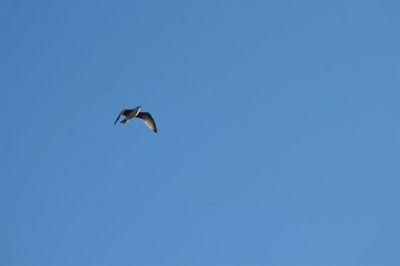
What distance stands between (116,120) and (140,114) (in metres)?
3.00

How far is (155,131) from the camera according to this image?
28.9 m

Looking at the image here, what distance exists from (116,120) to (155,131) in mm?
3347

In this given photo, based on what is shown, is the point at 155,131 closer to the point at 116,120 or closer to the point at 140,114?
the point at 140,114

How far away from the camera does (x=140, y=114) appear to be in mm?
28875

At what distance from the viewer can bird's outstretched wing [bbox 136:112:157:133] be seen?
94.6 ft

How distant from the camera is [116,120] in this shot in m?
26.0

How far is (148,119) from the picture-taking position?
29016mm

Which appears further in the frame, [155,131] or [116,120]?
[155,131]

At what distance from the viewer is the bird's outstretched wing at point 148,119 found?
94.6ft

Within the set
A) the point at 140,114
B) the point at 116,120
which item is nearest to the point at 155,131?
the point at 140,114

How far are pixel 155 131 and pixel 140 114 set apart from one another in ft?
3.71

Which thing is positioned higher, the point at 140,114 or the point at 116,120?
the point at 140,114

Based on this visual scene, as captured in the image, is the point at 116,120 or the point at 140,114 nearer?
the point at 116,120
